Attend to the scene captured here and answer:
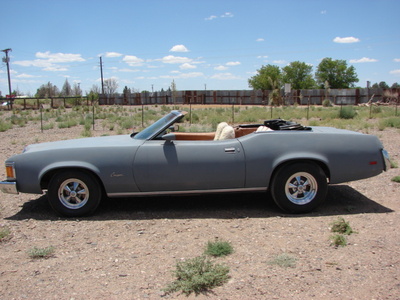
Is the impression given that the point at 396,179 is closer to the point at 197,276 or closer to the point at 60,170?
the point at 197,276

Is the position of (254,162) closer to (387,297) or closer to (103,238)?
(103,238)

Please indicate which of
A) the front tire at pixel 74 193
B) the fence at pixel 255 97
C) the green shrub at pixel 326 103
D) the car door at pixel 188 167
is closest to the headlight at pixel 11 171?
the front tire at pixel 74 193

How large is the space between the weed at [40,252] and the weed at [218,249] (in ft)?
5.44

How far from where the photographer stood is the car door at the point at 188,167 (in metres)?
5.39

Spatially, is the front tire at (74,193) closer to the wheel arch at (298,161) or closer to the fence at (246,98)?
the wheel arch at (298,161)

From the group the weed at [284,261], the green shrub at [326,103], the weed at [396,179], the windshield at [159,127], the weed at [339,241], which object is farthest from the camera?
the green shrub at [326,103]

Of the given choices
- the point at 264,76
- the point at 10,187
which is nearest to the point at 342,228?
the point at 10,187

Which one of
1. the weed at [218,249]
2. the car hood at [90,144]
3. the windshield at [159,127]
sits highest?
the windshield at [159,127]

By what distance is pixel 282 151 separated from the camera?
5461mm

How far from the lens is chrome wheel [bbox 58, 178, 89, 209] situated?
5477mm

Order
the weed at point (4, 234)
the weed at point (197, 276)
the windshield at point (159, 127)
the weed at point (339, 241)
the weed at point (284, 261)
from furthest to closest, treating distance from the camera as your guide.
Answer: the windshield at point (159, 127)
the weed at point (4, 234)
the weed at point (339, 241)
the weed at point (284, 261)
the weed at point (197, 276)

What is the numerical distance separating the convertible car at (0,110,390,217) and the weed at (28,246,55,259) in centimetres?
112

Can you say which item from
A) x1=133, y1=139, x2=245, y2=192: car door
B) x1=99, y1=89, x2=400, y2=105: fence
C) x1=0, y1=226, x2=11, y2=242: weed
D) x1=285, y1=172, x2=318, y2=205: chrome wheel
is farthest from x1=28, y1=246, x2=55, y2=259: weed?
x1=99, y1=89, x2=400, y2=105: fence

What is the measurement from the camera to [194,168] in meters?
5.41
